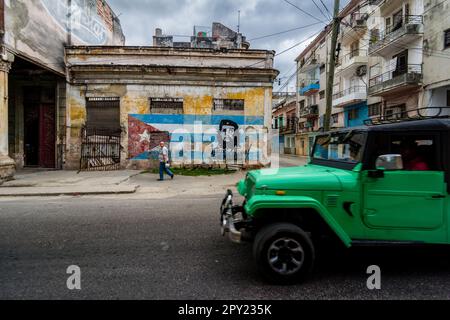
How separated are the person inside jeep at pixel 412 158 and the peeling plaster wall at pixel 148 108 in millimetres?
11907

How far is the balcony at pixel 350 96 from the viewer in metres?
24.4

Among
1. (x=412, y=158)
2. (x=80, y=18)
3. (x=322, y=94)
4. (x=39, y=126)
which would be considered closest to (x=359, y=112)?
(x=322, y=94)

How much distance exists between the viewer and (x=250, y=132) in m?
14.9

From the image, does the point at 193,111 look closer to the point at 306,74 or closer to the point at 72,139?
the point at 72,139

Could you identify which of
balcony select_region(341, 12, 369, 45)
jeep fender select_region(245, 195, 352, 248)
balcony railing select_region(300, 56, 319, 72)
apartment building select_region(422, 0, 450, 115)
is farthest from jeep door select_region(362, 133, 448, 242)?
balcony railing select_region(300, 56, 319, 72)

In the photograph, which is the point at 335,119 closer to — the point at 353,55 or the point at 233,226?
the point at 353,55

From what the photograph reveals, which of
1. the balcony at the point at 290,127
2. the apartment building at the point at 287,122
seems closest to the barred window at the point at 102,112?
the apartment building at the point at 287,122

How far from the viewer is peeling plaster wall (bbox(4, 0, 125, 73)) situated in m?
11.1

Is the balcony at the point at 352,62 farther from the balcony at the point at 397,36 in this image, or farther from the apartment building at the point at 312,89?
the apartment building at the point at 312,89

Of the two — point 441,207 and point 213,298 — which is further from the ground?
point 441,207

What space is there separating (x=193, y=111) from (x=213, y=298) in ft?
42.5
